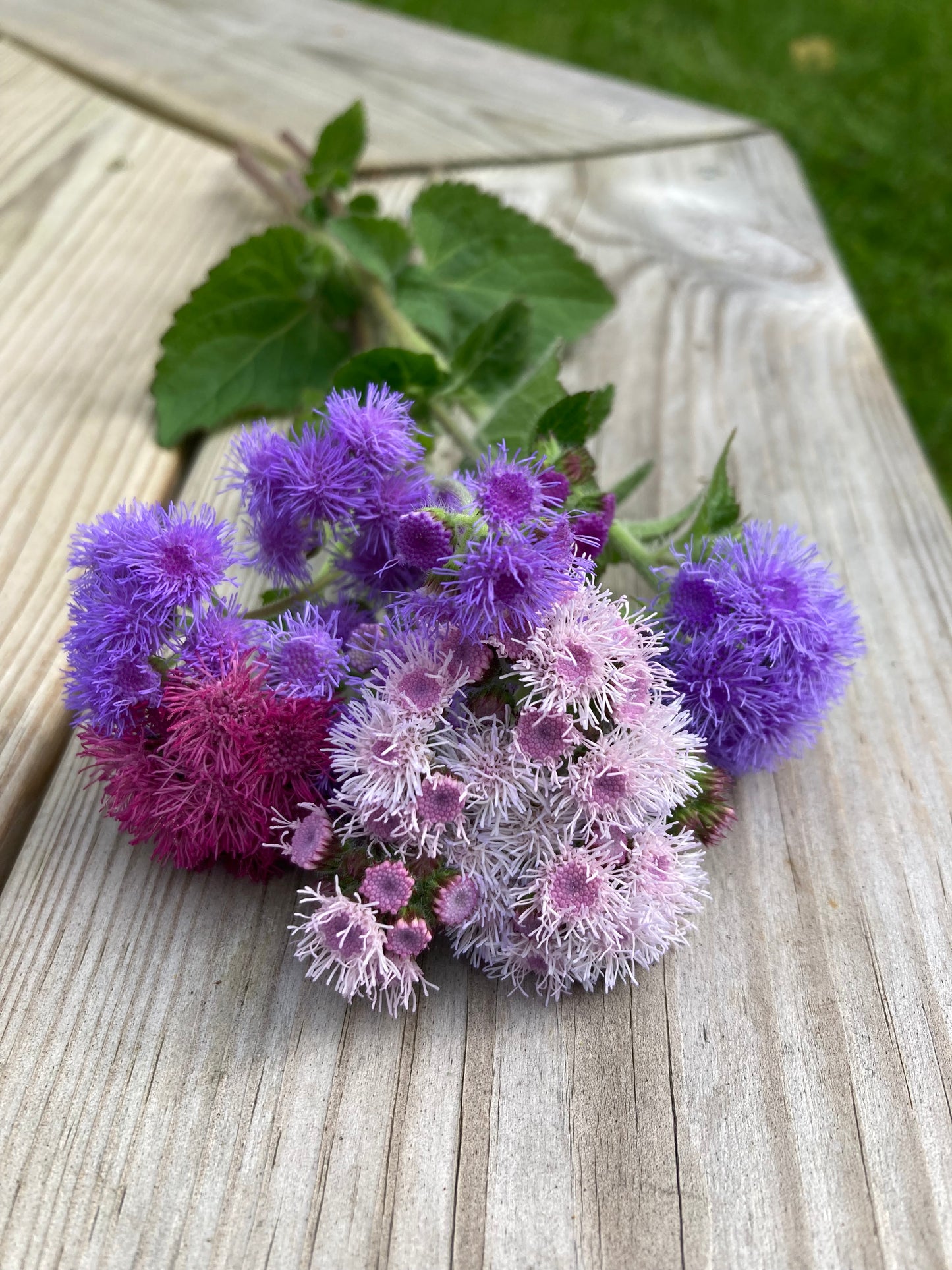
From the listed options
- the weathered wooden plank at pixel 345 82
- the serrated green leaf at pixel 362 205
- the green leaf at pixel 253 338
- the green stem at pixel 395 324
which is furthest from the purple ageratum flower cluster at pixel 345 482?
the weathered wooden plank at pixel 345 82

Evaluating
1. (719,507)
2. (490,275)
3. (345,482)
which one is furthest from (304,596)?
(490,275)

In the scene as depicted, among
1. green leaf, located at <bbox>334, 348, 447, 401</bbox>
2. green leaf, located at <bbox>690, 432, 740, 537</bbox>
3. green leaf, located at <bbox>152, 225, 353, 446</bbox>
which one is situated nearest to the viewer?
green leaf, located at <bbox>690, 432, 740, 537</bbox>

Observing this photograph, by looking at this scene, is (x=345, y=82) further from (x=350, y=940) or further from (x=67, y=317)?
(x=350, y=940)

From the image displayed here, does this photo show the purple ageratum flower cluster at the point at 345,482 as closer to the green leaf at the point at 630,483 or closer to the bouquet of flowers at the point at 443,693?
the bouquet of flowers at the point at 443,693

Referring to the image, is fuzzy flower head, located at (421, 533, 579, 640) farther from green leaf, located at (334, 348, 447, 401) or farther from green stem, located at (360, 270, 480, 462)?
green stem, located at (360, 270, 480, 462)

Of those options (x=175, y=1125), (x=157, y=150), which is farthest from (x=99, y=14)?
(x=175, y=1125)

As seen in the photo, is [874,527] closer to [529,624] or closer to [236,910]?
[529,624]

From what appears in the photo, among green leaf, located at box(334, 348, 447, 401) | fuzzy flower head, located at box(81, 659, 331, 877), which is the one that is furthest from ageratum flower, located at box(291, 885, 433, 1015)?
green leaf, located at box(334, 348, 447, 401)
